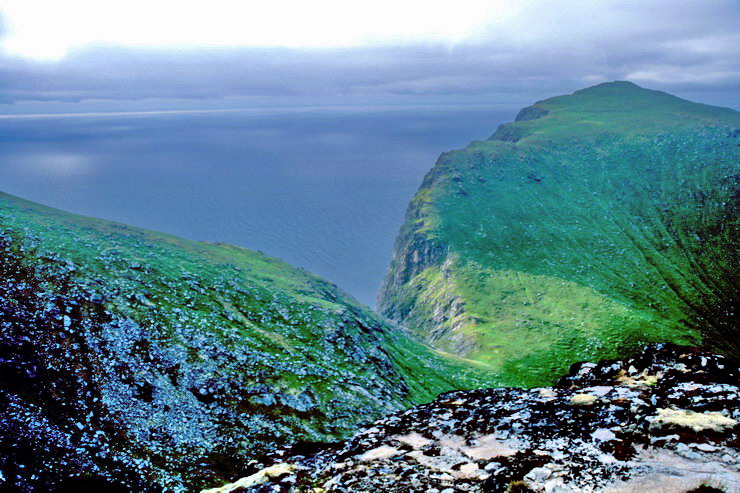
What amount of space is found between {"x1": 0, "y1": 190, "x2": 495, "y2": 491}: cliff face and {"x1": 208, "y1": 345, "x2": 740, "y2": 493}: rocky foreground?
430 inches

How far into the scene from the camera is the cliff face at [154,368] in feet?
90.9

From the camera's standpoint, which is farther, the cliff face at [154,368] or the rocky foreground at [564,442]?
the cliff face at [154,368]

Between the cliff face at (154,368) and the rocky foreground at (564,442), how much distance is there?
1092cm

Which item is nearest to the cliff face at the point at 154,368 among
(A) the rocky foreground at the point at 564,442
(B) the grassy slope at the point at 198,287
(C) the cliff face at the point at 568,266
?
(B) the grassy slope at the point at 198,287

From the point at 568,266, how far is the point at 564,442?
134m

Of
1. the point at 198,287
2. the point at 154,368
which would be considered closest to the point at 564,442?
the point at 154,368

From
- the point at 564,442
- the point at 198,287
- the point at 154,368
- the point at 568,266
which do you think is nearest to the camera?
the point at 564,442

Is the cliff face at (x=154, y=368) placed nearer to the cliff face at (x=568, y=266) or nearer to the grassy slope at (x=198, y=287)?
the grassy slope at (x=198, y=287)

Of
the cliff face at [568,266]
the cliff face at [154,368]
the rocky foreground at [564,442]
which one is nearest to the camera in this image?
the rocky foreground at [564,442]

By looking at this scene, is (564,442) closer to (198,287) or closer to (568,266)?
(198,287)

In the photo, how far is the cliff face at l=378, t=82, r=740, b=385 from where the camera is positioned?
10262 centimetres

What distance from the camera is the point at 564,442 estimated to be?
17656mm

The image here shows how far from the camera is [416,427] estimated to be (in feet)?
77.9

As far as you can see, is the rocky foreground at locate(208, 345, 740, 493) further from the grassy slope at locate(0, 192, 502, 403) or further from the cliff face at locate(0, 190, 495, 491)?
the grassy slope at locate(0, 192, 502, 403)
